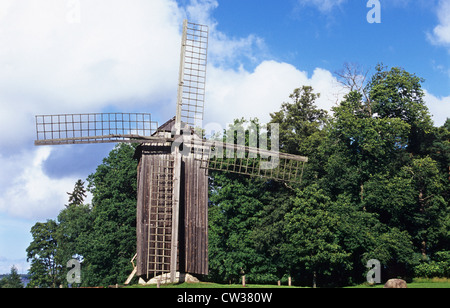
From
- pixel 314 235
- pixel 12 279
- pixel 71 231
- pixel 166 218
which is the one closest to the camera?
pixel 166 218

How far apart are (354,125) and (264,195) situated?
9195mm

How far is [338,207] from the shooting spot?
33.0m

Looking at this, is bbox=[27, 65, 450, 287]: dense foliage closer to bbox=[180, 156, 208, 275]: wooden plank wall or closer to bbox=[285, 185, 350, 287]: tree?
bbox=[285, 185, 350, 287]: tree

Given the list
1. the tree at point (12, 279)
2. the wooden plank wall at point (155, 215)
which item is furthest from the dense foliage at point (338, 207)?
the tree at point (12, 279)

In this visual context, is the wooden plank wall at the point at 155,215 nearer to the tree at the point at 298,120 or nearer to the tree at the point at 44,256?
the tree at the point at 298,120

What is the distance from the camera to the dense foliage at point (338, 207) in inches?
1271

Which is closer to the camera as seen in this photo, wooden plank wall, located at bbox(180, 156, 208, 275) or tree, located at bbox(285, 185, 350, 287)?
wooden plank wall, located at bbox(180, 156, 208, 275)

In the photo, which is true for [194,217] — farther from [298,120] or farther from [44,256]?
[44,256]

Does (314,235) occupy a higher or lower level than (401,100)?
lower

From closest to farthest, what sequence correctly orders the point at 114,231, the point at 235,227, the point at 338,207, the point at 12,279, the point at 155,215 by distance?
the point at 155,215 → the point at 338,207 → the point at 235,227 → the point at 114,231 → the point at 12,279

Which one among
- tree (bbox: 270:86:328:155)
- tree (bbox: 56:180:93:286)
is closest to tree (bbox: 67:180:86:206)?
tree (bbox: 56:180:93:286)

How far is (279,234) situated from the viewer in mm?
34312

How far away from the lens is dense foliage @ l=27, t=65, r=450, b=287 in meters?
32.3

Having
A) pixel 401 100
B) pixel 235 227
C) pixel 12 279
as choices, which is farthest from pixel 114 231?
pixel 12 279
